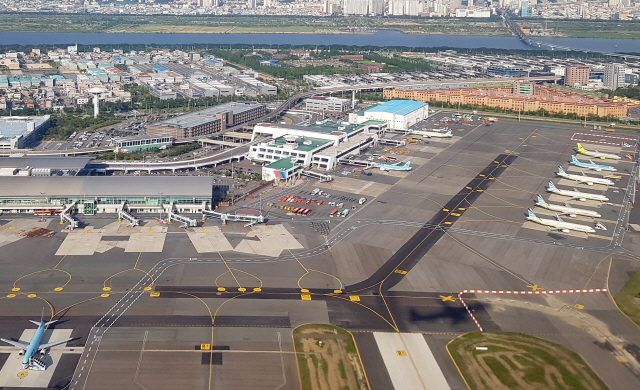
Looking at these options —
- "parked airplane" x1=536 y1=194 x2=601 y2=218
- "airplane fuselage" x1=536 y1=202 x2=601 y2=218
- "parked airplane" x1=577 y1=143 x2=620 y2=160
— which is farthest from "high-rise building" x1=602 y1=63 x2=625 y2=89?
"airplane fuselage" x1=536 y1=202 x2=601 y2=218

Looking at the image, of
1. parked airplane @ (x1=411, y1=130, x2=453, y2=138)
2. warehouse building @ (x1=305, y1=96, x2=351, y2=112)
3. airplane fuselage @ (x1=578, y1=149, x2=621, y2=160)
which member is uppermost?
warehouse building @ (x1=305, y1=96, x2=351, y2=112)

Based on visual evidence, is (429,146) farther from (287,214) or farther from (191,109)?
(191,109)

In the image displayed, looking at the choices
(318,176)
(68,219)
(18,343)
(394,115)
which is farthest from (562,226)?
(394,115)

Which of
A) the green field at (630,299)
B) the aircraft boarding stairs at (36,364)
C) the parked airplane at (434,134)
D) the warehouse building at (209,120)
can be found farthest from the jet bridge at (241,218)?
the parked airplane at (434,134)

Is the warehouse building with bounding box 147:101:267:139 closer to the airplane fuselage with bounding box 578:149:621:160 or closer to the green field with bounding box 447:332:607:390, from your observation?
the airplane fuselage with bounding box 578:149:621:160

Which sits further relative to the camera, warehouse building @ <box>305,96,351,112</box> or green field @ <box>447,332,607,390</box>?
warehouse building @ <box>305,96,351,112</box>

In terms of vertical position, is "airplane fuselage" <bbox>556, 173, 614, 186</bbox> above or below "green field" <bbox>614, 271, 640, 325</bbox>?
above

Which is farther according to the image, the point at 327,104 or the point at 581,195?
the point at 327,104

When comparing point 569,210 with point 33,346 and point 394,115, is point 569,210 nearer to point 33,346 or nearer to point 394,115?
point 394,115
